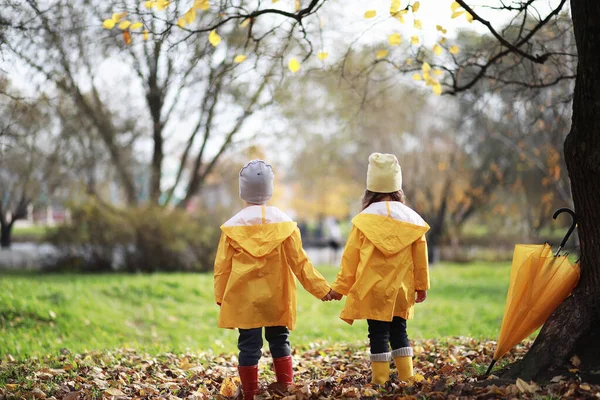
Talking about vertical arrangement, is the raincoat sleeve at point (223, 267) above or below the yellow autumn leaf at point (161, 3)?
below

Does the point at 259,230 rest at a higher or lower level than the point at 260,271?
higher

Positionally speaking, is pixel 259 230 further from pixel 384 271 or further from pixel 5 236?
pixel 5 236

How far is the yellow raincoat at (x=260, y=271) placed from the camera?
4.12m

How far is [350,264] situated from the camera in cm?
420

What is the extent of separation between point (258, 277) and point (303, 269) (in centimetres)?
30

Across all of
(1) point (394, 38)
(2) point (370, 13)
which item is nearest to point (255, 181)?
(2) point (370, 13)

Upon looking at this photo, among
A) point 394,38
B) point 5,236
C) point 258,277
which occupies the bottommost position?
point 5,236

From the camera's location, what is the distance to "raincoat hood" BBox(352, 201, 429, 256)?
13.4 ft

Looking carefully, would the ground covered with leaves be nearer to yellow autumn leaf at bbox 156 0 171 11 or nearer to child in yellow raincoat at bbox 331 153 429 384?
child in yellow raincoat at bbox 331 153 429 384

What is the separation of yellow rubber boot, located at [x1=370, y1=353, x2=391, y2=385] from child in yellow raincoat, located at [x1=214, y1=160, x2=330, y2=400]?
1.78 ft

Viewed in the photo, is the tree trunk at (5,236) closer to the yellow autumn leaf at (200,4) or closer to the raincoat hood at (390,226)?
the yellow autumn leaf at (200,4)

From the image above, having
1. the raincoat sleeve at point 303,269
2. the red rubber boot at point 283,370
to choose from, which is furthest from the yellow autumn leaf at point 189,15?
the red rubber boot at point 283,370

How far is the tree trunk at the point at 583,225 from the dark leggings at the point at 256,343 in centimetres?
146

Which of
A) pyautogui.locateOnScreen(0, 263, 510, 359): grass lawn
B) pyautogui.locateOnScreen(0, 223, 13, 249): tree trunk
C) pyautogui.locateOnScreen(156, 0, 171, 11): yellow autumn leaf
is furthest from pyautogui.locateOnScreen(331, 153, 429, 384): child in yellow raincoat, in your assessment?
pyautogui.locateOnScreen(0, 223, 13, 249): tree trunk
